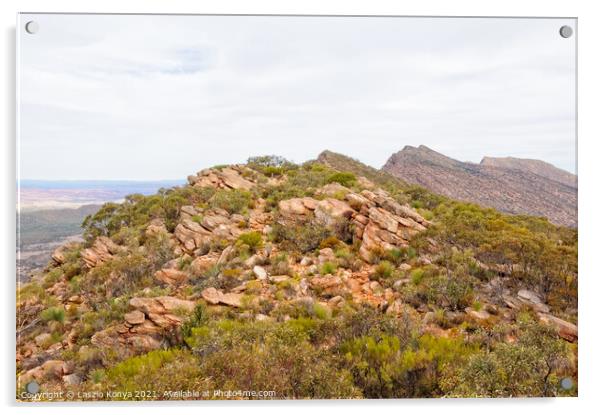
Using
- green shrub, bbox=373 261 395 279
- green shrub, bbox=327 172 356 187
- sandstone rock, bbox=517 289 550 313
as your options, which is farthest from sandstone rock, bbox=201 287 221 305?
sandstone rock, bbox=517 289 550 313

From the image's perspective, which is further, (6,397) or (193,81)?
(193,81)

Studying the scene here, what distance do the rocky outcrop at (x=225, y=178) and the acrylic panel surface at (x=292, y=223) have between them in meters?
0.23

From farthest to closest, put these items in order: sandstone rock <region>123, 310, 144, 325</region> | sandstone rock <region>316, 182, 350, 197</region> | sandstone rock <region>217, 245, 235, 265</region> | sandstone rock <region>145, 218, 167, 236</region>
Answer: sandstone rock <region>316, 182, 350, 197</region>, sandstone rock <region>145, 218, 167, 236</region>, sandstone rock <region>217, 245, 235, 265</region>, sandstone rock <region>123, 310, 144, 325</region>

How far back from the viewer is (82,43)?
5.34m

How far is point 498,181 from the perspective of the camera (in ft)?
19.5

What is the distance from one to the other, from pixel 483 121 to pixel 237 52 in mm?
3421

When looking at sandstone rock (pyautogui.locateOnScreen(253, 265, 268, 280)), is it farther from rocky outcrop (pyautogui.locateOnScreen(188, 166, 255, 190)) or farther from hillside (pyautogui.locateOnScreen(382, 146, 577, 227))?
hillside (pyautogui.locateOnScreen(382, 146, 577, 227))

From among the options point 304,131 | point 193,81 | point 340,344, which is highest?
point 193,81

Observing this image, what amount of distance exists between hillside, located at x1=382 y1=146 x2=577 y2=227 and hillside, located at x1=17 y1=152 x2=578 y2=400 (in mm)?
243

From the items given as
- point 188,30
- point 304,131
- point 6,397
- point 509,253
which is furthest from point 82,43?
point 509,253

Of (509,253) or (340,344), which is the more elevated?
(509,253)

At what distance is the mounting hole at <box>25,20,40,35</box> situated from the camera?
17.4 ft

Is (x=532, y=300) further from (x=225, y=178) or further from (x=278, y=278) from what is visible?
(x=225, y=178)
